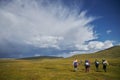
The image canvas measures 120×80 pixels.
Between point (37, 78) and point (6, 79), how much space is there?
6.97 metres

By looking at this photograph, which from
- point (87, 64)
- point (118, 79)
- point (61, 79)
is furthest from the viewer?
point (87, 64)

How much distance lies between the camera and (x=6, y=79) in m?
35.4

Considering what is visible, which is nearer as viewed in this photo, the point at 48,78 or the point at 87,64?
the point at 48,78

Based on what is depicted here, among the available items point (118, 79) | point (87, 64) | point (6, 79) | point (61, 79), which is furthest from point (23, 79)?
point (118, 79)

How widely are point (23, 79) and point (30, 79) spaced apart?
5.50 feet

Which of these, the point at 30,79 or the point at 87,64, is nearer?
the point at 30,79

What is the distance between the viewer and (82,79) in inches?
1364

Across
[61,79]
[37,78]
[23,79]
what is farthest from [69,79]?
[23,79]

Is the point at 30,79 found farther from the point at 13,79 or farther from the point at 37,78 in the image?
the point at 13,79

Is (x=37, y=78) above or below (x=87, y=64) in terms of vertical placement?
below

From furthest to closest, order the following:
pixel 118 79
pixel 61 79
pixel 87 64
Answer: pixel 87 64 → pixel 118 79 → pixel 61 79

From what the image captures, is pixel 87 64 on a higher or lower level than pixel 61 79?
higher

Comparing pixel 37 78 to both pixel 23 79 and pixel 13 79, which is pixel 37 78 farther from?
pixel 13 79

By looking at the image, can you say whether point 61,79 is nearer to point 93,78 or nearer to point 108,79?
point 93,78
